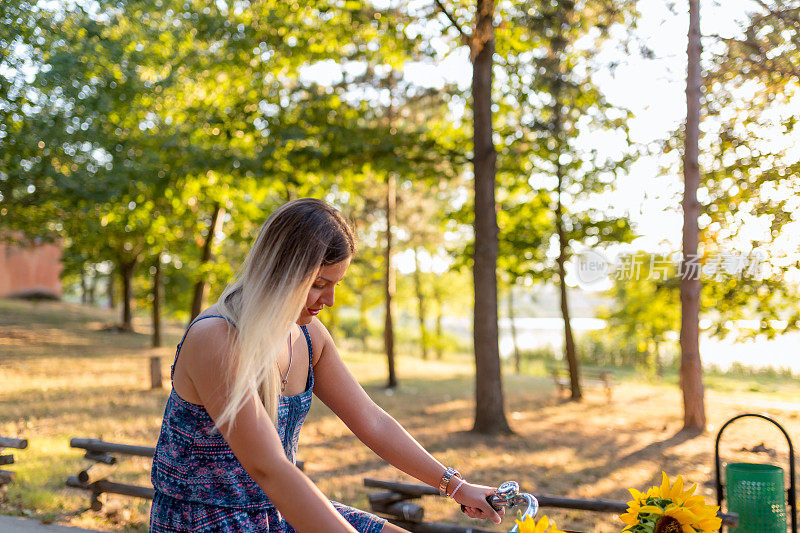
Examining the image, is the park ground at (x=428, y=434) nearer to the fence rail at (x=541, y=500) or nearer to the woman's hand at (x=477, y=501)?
the fence rail at (x=541, y=500)

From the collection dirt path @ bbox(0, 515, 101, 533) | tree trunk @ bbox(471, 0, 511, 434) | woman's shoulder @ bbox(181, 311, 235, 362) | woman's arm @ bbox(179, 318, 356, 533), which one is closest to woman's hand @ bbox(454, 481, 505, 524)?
woman's arm @ bbox(179, 318, 356, 533)

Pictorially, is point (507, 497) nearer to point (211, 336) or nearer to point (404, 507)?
point (211, 336)

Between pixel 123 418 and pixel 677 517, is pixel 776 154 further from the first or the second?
pixel 123 418

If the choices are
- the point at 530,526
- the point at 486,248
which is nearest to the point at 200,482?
the point at 530,526

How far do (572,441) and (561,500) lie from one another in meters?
6.87

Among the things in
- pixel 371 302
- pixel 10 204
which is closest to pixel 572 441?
pixel 10 204

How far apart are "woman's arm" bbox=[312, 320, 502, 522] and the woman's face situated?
12.6 inches

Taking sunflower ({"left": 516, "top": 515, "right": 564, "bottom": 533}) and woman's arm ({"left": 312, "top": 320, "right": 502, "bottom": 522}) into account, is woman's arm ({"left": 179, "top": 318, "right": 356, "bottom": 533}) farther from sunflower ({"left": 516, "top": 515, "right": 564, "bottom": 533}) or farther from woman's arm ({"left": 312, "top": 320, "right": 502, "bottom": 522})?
woman's arm ({"left": 312, "top": 320, "right": 502, "bottom": 522})

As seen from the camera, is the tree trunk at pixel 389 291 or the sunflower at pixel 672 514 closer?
the sunflower at pixel 672 514

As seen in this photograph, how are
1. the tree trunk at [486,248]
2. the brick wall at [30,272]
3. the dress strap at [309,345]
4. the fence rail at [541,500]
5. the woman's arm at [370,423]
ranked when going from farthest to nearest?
the brick wall at [30,272] < the tree trunk at [486,248] < the fence rail at [541,500] < the woman's arm at [370,423] < the dress strap at [309,345]

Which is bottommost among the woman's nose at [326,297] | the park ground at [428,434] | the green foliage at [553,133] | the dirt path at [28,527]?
the park ground at [428,434]

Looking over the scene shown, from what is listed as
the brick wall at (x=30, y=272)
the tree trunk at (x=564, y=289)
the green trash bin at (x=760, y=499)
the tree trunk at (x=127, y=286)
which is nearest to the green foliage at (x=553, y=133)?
the tree trunk at (x=564, y=289)

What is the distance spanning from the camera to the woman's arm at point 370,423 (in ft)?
8.18

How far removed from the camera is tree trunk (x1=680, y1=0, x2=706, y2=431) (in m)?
11.1
